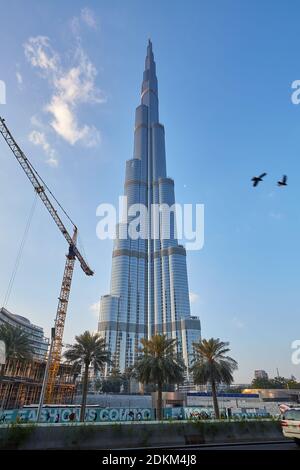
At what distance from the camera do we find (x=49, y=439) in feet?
43.4

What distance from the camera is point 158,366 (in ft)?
103

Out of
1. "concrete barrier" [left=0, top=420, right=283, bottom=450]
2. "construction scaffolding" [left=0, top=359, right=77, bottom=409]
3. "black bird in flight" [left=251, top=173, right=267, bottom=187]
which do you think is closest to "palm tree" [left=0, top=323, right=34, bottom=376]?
"construction scaffolding" [left=0, top=359, right=77, bottom=409]

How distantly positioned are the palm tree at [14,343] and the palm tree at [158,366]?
54.2 ft

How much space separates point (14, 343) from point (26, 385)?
24852mm

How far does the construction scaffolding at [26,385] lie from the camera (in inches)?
2005

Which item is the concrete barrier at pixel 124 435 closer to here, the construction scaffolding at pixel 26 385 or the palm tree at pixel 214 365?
the palm tree at pixel 214 365

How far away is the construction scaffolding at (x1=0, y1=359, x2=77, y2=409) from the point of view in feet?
167

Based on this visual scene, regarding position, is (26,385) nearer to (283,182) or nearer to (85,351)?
(85,351)

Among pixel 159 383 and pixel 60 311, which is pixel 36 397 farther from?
pixel 159 383

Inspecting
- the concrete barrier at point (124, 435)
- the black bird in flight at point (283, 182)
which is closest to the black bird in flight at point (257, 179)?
the black bird in flight at point (283, 182)

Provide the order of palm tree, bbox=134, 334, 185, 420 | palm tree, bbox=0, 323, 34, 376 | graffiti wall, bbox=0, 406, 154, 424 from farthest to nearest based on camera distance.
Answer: palm tree, bbox=0, 323, 34, 376 < palm tree, bbox=134, 334, 185, 420 < graffiti wall, bbox=0, 406, 154, 424

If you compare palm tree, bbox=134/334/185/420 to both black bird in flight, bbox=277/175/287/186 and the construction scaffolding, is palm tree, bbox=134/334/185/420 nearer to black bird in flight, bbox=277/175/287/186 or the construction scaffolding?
the construction scaffolding

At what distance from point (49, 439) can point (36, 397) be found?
56601mm

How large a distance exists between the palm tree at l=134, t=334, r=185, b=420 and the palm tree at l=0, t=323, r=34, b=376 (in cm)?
1651
